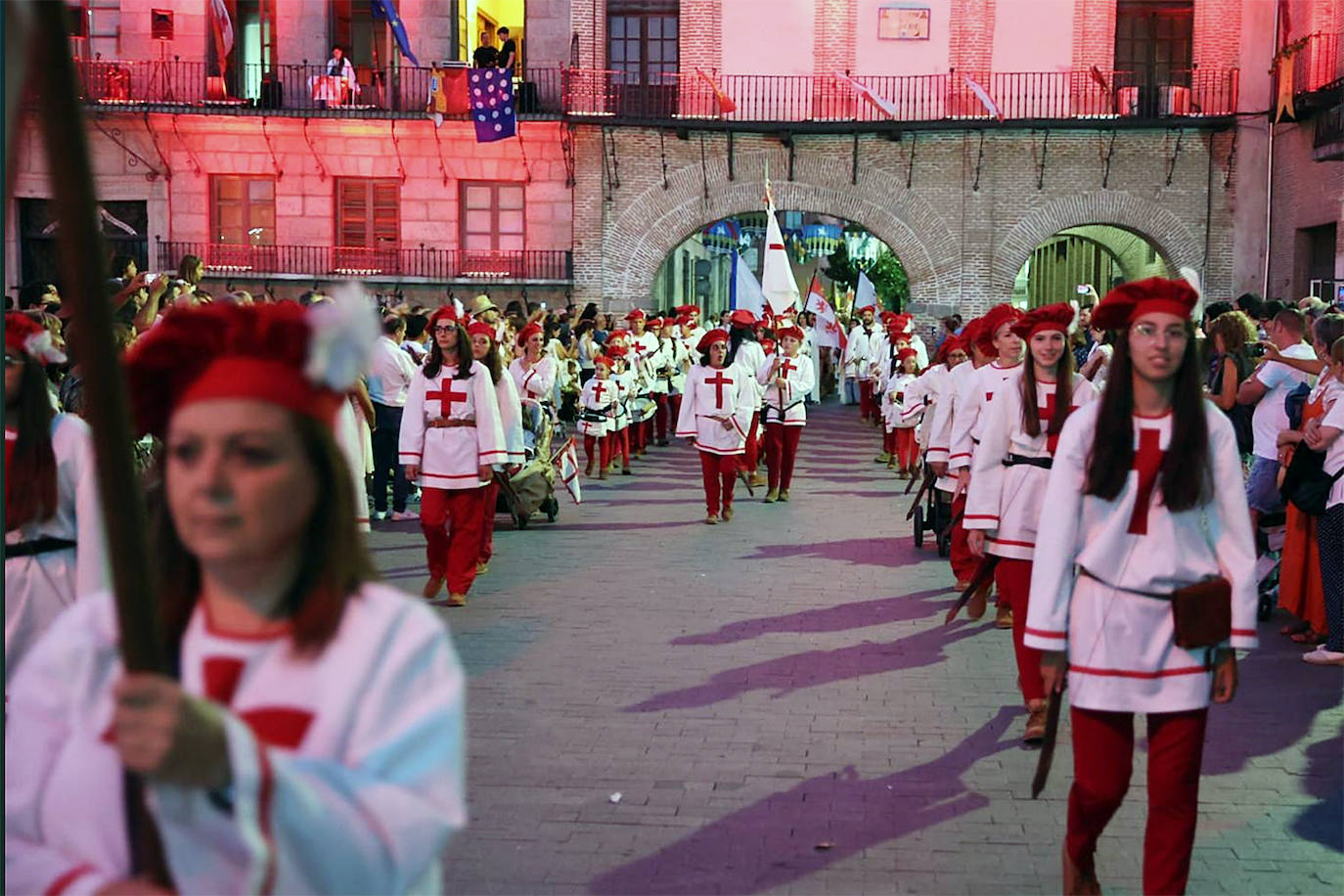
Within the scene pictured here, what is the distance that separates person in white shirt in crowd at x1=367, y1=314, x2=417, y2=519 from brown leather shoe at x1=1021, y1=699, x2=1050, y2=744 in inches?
336

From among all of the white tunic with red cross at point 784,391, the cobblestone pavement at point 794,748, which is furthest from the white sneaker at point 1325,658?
the white tunic with red cross at point 784,391

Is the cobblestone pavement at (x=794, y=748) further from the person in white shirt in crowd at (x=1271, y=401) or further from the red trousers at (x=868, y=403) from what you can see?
the red trousers at (x=868, y=403)

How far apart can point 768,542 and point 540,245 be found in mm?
20095

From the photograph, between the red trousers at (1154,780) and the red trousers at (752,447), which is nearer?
the red trousers at (1154,780)

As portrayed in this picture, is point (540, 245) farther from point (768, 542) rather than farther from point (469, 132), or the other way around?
point (768, 542)

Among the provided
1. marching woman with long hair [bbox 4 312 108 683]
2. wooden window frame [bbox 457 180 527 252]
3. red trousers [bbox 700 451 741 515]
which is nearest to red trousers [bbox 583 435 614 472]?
red trousers [bbox 700 451 741 515]

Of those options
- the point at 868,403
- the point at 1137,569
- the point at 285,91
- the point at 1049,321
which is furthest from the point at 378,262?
the point at 1137,569

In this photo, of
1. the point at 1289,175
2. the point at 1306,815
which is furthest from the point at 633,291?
the point at 1306,815

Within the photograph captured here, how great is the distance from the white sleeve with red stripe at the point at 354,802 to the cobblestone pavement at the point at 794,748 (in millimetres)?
3213

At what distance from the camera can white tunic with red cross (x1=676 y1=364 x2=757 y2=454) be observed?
639 inches

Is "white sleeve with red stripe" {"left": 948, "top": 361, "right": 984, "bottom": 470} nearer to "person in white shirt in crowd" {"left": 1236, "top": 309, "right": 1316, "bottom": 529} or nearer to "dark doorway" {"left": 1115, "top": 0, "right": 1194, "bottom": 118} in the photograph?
"person in white shirt in crowd" {"left": 1236, "top": 309, "right": 1316, "bottom": 529}

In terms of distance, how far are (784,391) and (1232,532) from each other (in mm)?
12744

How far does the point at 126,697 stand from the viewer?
206cm

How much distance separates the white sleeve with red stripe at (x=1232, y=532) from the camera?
199 inches
